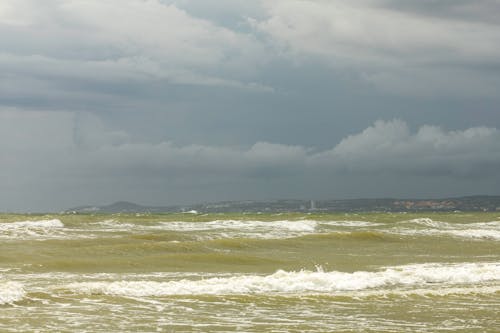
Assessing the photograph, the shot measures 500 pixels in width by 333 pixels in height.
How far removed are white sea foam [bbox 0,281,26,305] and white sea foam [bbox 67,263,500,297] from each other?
1.70m

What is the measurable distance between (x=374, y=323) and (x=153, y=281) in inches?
343

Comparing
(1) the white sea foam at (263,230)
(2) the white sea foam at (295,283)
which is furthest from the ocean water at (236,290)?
(1) the white sea foam at (263,230)

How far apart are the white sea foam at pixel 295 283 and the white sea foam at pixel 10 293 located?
5.59 ft

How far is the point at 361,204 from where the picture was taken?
192 metres

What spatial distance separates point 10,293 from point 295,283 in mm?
7994

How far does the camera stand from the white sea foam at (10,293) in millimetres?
19039

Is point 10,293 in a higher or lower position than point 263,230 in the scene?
lower

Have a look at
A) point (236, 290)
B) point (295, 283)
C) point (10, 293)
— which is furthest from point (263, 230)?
point (10, 293)

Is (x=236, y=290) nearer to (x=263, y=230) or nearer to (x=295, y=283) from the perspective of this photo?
(x=295, y=283)

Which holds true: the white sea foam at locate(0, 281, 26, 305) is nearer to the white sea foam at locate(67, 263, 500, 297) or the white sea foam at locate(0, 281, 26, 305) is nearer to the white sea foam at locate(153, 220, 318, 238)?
the white sea foam at locate(67, 263, 500, 297)

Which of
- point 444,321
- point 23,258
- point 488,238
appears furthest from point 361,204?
point 444,321

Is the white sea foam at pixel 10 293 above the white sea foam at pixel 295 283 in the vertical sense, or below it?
above

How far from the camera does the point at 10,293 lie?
19.4m

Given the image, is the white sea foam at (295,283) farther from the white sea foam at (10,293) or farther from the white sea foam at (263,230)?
the white sea foam at (263,230)
